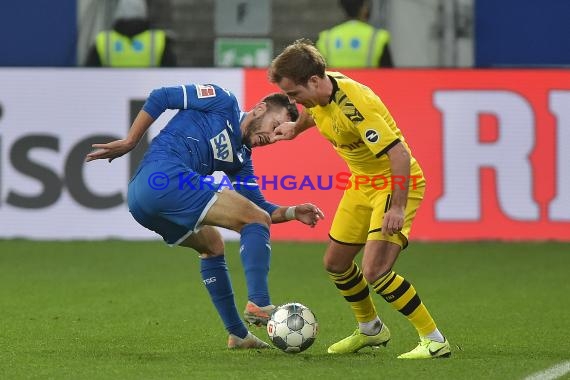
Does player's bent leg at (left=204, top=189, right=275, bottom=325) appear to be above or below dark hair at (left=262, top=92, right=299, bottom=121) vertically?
below

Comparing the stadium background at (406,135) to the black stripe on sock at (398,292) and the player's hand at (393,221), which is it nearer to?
the black stripe on sock at (398,292)

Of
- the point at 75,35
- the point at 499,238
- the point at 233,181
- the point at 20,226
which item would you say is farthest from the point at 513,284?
the point at 75,35

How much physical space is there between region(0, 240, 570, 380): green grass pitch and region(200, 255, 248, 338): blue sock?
17 centimetres

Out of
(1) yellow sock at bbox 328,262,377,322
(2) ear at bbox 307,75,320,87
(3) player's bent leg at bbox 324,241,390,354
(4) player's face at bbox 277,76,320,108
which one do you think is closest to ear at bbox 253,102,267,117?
(4) player's face at bbox 277,76,320,108

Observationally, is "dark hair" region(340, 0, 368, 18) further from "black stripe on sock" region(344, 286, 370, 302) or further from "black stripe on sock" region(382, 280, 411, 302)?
"black stripe on sock" region(382, 280, 411, 302)

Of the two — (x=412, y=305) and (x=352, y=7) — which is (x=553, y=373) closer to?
(x=412, y=305)

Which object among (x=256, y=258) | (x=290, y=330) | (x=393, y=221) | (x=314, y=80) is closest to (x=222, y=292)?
(x=256, y=258)

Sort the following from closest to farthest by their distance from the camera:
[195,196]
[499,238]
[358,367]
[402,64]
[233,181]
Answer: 1. [358,367]
2. [195,196]
3. [233,181]
4. [499,238]
5. [402,64]

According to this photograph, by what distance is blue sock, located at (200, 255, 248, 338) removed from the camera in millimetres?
7402

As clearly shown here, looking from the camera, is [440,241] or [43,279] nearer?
[43,279]

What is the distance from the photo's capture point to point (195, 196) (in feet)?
22.9

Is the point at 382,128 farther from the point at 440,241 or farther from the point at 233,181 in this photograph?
the point at 440,241

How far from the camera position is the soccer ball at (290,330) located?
6.93 m

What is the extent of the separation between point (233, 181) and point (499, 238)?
511 centimetres
